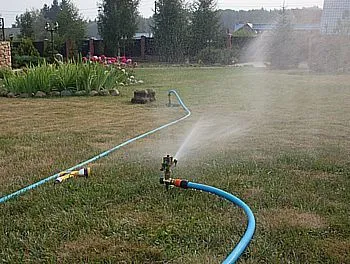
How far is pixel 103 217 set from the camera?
87.4 inches

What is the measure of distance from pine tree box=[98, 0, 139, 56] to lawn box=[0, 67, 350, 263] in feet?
64.3

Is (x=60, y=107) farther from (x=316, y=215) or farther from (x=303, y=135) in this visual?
(x=316, y=215)

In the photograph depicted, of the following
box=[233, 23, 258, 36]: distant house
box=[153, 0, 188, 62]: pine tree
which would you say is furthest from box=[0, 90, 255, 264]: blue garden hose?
box=[233, 23, 258, 36]: distant house

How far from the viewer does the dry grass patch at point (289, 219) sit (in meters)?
2.09

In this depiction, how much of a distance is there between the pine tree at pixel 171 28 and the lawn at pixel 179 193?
19.2 metres

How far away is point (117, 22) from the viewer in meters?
24.0

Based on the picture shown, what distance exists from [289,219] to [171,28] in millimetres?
22376

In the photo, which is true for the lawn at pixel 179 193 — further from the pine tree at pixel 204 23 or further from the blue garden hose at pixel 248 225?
the pine tree at pixel 204 23

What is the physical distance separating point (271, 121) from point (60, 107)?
10.5 feet

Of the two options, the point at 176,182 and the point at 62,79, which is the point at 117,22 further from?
the point at 176,182

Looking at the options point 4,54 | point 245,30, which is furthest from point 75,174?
point 245,30

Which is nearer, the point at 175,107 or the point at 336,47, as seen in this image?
the point at 175,107

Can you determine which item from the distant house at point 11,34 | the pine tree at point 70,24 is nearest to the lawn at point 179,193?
the distant house at point 11,34

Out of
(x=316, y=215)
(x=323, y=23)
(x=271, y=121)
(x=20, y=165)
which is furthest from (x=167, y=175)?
(x=323, y=23)
